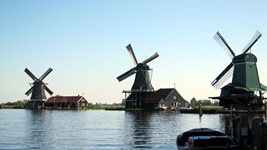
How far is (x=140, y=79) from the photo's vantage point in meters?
121

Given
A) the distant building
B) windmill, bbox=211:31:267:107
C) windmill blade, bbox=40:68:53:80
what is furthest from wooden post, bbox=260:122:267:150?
windmill blade, bbox=40:68:53:80

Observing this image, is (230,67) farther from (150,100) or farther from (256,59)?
(150,100)

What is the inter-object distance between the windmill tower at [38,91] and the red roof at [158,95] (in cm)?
4424

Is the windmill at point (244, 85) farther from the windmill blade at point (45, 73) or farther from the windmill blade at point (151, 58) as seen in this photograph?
the windmill blade at point (45, 73)

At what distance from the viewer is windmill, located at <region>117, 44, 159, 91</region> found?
397 ft

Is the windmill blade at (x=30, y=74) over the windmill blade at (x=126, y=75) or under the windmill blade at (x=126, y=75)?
over

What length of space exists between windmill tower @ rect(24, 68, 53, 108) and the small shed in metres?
44.7

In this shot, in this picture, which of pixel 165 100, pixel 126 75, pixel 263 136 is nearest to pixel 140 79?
pixel 126 75

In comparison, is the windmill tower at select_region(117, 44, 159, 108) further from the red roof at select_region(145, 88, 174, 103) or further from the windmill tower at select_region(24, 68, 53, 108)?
the windmill tower at select_region(24, 68, 53, 108)

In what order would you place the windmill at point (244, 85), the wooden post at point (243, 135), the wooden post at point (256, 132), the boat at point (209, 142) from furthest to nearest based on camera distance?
1. the windmill at point (244, 85)
2. the wooden post at point (243, 135)
3. the boat at point (209, 142)
4. the wooden post at point (256, 132)

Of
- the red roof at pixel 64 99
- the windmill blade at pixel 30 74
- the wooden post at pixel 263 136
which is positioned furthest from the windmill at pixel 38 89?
the wooden post at pixel 263 136

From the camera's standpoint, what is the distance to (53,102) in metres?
156

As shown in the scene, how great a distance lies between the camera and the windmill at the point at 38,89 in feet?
490

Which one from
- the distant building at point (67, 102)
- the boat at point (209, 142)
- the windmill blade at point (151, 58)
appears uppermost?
the windmill blade at point (151, 58)
